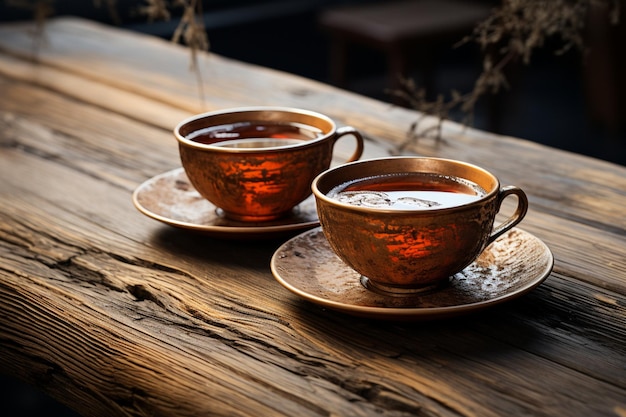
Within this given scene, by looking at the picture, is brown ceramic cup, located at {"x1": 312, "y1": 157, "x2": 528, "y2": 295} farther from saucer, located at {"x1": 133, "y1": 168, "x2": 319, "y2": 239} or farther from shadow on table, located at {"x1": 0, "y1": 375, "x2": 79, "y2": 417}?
shadow on table, located at {"x1": 0, "y1": 375, "x2": 79, "y2": 417}

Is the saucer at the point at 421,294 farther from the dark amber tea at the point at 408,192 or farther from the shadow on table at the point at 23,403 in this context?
the shadow on table at the point at 23,403

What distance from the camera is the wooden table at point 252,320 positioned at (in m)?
0.58

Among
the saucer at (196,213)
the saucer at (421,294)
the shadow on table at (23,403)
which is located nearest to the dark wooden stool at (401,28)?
the shadow on table at (23,403)

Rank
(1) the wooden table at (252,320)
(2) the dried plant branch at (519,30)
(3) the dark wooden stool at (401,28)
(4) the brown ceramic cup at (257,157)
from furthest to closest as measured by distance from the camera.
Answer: (3) the dark wooden stool at (401,28) → (2) the dried plant branch at (519,30) → (4) the brown ceramic cup at (257,157) → (1) the wooden table at (252,320)

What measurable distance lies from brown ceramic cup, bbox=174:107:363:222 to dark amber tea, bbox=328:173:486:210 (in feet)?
0.31

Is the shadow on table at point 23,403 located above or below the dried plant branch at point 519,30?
below

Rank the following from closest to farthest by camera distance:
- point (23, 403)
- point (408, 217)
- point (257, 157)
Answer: point (408, 217)
point (257, 157)
point (23, 403)

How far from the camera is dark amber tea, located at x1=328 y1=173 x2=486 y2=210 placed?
661mm

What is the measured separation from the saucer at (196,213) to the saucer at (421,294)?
4 centimetres

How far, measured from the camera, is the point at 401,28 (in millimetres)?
2912

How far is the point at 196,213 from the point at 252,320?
197mm

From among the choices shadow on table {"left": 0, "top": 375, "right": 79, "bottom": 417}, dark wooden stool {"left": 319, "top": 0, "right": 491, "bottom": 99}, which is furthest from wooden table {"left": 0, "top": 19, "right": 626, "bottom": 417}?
dark wooden stool {"left": 319, "top": 0, "right": 491, "bottom": 99}

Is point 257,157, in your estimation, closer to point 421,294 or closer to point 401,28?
point 421,294

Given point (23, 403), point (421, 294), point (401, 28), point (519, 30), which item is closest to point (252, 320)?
point (421, 294)
